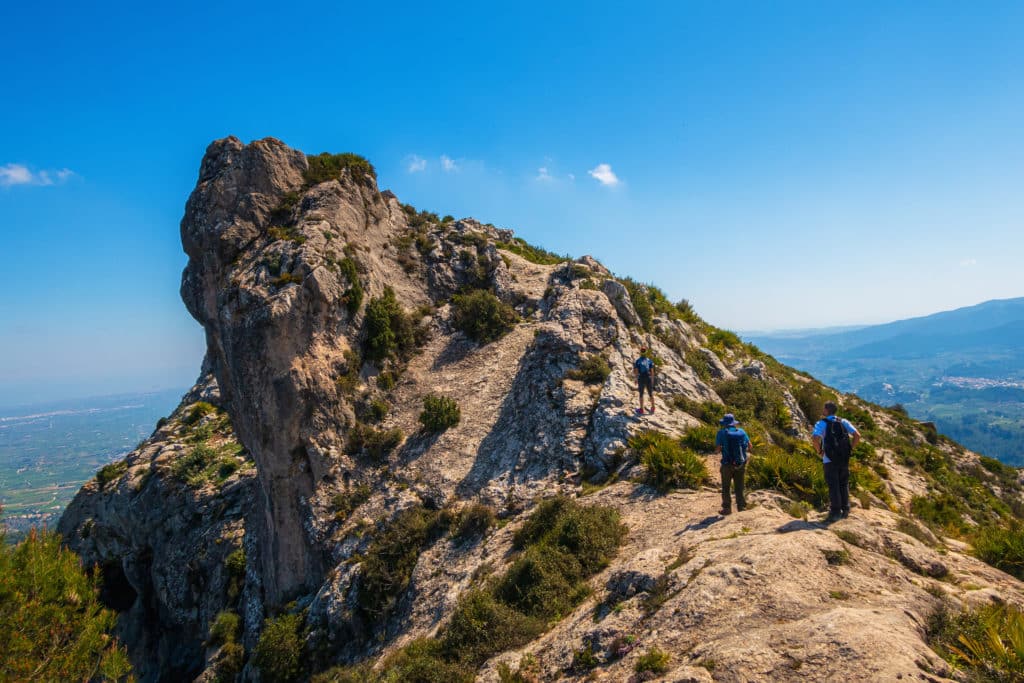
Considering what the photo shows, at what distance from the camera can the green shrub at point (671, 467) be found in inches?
548

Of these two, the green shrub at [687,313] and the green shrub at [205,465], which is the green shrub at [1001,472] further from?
the green shrub at [205,465]

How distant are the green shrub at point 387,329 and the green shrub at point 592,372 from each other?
10.2 m

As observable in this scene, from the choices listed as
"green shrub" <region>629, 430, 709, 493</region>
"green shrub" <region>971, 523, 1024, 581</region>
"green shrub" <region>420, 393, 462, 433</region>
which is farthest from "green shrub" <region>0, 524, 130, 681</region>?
"green shrub" <region>971, 523, 1024, 581</region>

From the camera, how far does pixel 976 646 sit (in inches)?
244

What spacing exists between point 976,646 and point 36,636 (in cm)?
2094

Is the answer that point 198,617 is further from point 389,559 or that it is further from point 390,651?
point 390,651

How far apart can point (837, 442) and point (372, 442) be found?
17745mm

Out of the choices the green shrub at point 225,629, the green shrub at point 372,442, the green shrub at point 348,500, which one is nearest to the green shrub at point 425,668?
the green shrub at point 348,500

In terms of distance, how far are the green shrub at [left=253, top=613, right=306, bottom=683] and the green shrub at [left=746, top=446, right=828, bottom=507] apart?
15.8 m

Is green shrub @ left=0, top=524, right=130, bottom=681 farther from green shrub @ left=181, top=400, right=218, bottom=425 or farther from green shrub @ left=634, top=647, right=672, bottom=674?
green shrub @ left=181, top=400, right=218, bottom=425

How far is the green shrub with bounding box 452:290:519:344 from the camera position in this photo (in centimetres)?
2564

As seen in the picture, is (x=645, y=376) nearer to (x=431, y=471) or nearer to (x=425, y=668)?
(x=431, y=471)

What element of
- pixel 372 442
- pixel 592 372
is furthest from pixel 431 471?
pixel 592 372

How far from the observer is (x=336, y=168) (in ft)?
93.9
